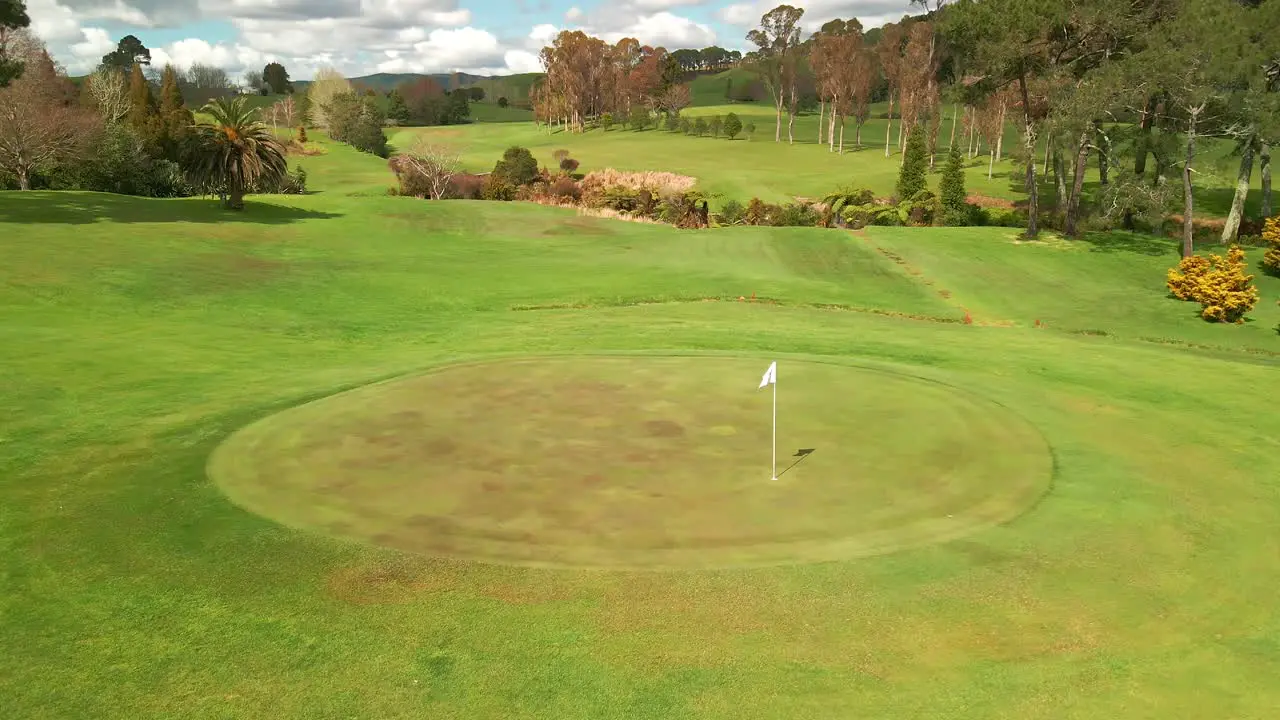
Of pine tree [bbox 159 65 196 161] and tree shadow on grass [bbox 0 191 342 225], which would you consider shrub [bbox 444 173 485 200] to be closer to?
pine tree [bbox 159 65 196 161]

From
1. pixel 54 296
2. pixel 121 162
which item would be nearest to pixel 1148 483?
pixel 54 296

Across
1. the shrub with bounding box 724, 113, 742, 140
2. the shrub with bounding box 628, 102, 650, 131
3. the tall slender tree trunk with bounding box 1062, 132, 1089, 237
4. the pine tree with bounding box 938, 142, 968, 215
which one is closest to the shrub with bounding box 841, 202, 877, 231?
the pine tree with bounding box 938, 142, 968, 215

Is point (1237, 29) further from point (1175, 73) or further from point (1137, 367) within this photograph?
point (1137, 367)

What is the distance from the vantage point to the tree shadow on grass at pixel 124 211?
41.5 metres

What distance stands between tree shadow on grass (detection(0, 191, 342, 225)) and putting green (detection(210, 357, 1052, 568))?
1239 inches

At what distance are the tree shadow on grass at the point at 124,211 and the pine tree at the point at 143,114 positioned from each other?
22.9 metres

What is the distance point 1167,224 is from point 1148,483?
47557 mm

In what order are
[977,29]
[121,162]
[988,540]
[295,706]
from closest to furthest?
[295,706] → [988,540] → [977,29] → [121,162]

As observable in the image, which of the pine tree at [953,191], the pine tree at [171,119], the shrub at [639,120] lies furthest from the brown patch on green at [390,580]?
the shrub at [639,120]

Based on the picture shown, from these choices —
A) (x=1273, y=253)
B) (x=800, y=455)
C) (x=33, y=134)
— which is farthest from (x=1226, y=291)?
(x=33, y=134)

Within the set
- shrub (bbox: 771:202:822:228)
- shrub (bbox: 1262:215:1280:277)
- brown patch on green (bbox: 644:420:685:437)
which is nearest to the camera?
brown patch on green (bbox: 644:420:685:437)

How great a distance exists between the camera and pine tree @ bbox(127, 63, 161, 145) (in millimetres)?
70750

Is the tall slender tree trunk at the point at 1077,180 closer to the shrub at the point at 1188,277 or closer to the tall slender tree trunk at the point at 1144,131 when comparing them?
the tall slender tree trunk at the point at 1144,131

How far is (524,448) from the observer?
1486cm
